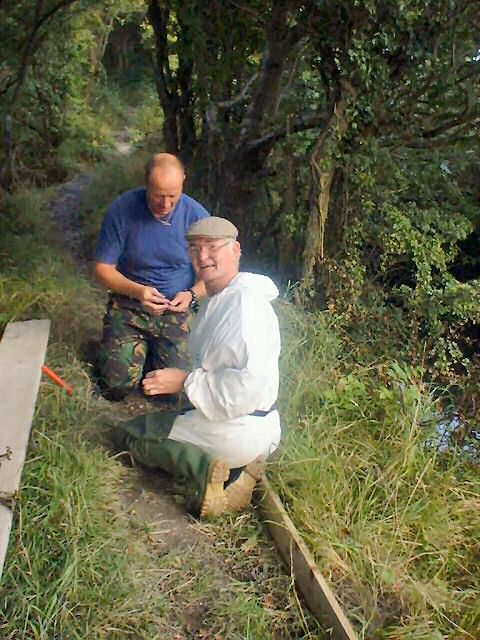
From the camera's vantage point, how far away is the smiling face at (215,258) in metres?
2.95

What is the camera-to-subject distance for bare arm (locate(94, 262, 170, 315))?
3928 millimetres

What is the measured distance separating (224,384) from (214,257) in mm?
565

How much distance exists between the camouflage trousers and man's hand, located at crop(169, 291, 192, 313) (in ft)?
0.60

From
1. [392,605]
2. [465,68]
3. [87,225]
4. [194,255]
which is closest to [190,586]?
[392,605]

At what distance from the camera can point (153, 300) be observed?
12.9 feet

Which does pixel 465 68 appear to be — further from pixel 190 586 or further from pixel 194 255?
pixel 190 586

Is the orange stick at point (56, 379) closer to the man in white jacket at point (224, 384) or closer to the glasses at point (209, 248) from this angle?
the man in white jacket at point (224, 384)

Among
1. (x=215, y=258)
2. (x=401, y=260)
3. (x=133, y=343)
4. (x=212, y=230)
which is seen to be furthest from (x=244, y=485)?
(x=401, y=260)

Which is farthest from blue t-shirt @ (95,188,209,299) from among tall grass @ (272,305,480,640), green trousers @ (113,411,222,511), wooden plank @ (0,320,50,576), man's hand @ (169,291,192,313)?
green trousers @ (113,411,222,511)

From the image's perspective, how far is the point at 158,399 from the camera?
416 centimetres

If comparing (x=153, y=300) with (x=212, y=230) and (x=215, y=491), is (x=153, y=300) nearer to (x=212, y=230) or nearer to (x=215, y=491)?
(x=212, y=230)

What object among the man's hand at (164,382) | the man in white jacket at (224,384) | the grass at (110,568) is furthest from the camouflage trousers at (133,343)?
the man's hand at (164,382)

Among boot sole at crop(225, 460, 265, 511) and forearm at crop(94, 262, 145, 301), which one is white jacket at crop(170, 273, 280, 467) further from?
forearm at crop(94, 262, 145, 301)

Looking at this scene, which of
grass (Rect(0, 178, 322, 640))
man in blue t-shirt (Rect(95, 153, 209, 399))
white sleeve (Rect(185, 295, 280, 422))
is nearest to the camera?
grass (Rect(0, 178, 322, 640))
